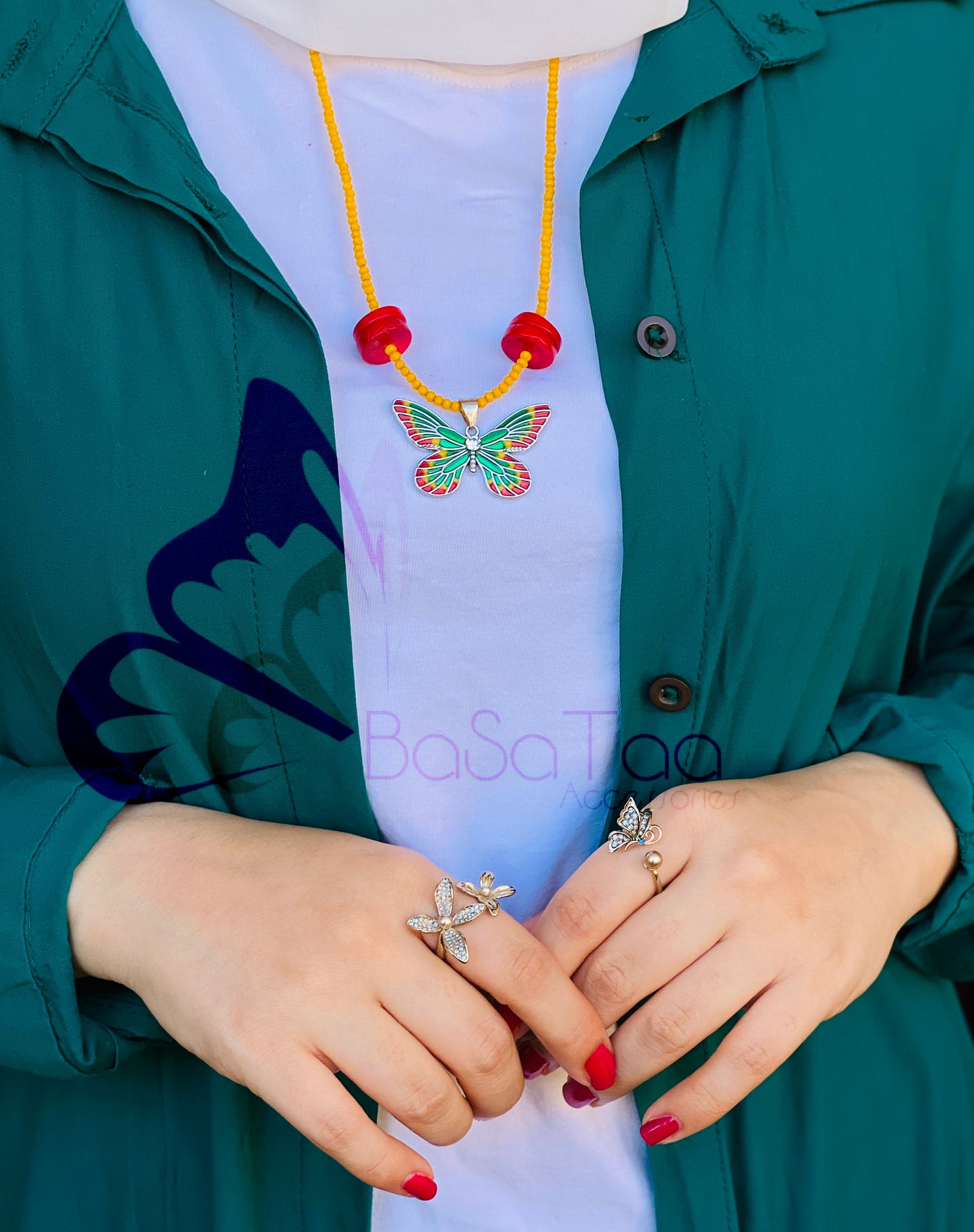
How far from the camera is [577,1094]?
1.03 metres

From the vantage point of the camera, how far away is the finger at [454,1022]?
2.99 feet

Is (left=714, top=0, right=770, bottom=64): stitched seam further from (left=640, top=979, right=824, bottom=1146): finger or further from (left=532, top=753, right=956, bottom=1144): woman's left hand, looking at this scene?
(left=640, top=979, right=824, bottom=1146): finger

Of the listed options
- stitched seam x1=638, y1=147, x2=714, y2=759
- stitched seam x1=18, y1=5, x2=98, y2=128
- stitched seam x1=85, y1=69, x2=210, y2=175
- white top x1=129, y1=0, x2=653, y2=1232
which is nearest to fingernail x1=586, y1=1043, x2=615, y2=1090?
white top x1=129, y1=0, x2=653, y2=1232

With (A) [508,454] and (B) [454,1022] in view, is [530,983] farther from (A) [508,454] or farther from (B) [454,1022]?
(A) [508,454]

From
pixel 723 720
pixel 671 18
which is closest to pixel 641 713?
pixel 723 720

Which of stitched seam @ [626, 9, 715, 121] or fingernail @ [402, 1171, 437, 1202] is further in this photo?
stitched seam @ [626, 9, 715, 121]

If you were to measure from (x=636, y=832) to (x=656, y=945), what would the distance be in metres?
0.10

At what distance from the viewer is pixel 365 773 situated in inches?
41.4

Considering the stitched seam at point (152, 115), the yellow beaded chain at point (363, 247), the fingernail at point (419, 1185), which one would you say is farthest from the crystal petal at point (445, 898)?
the stitched seam at point (152, 115)

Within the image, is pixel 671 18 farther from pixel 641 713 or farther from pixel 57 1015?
pixel 57 1015

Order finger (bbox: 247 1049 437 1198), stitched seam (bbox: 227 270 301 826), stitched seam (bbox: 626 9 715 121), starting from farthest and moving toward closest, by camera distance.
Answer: stitched seam (bbox: 626 9 715 121) → stitched seam (bbox: 227 270 301 826) → finger (bbox: 247 1049 437 1198)

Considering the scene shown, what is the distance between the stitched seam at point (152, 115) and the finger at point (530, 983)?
0.73m

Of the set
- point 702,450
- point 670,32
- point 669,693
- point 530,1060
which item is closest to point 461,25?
point 670,32

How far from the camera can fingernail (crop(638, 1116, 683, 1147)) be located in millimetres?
989
